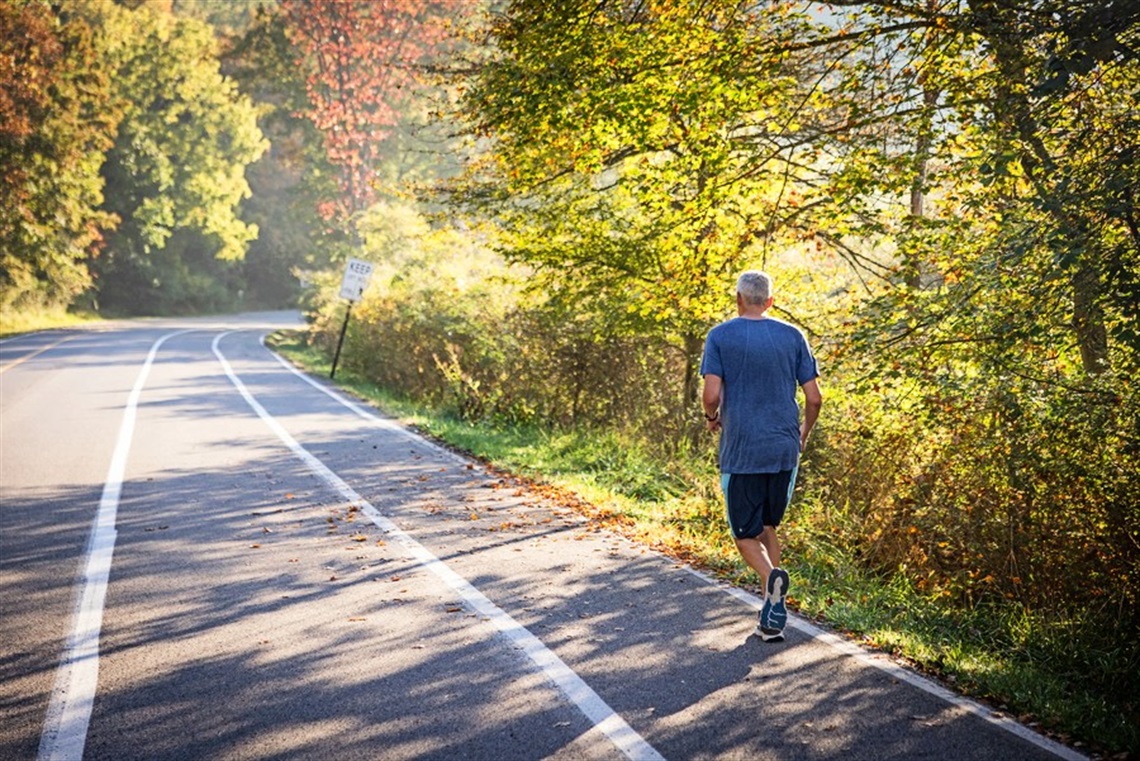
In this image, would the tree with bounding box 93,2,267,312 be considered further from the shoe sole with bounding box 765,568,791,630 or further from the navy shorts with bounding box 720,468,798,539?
the shoe sole with bounding box 765,568,791,630

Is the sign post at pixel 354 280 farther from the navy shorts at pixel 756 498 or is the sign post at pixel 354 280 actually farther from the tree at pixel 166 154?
the tree at pixel 166 154

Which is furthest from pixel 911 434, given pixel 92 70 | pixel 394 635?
pixel 92 70

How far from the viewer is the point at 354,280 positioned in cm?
2408

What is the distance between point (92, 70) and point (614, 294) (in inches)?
1457

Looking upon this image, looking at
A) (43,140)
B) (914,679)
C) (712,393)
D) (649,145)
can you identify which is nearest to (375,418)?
(649,145)

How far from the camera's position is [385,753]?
161 inches

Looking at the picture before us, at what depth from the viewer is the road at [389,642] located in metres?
4.25

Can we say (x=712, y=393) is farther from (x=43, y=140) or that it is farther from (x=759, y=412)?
(x=43, y=140)

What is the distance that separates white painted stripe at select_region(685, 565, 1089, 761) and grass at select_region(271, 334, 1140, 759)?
→ 0.11 m

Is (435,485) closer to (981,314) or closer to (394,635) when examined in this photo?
(394,635)

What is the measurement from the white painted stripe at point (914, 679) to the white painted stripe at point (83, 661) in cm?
400

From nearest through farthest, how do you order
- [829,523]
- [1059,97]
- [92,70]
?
[1059,97] → [829,523] → [92,70]

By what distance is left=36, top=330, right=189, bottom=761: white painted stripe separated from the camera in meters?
4.27

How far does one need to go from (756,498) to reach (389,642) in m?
2.34
